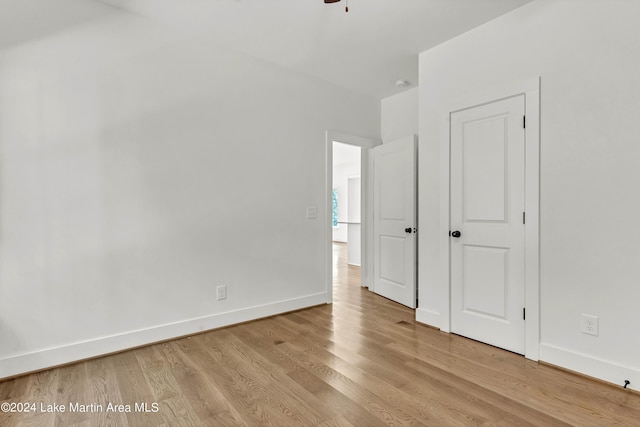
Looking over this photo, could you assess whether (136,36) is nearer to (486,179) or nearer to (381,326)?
(486,179)

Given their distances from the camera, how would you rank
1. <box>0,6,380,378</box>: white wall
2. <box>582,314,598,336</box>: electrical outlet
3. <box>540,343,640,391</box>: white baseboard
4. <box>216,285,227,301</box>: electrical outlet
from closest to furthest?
<box>540,343,640,391</box>: white baseboard, <box>582,314,598,336</box>: electrical outlet, <box>0,6,380,378</box>: white wall, <box>216,285,227,301</box>: electrical outlet

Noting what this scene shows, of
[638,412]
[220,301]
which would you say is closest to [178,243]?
[220,301]

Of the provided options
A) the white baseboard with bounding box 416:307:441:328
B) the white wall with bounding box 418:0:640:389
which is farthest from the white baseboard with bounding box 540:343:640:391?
the white baseboard with bounding box 416:307:441:328

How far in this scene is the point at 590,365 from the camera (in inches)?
85.2

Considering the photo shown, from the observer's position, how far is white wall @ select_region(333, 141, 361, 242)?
9.14 metres

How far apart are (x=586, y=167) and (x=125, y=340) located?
3740 mm

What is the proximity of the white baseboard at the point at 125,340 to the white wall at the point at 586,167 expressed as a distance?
2.53 meters

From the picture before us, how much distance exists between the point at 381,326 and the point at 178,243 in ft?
6.91

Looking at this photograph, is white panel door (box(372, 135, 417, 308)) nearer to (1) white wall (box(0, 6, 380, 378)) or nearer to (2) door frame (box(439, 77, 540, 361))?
(1) white wall (box(0, 6, 380, 378))

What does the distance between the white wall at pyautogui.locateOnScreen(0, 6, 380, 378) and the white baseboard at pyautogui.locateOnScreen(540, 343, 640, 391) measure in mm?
2341

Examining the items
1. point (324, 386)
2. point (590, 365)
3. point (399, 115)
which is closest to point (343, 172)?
point (399, 115)

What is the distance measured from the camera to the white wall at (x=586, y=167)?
6.71 feet

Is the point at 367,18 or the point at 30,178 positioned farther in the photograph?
the point at 367,18

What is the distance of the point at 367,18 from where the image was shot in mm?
2695
